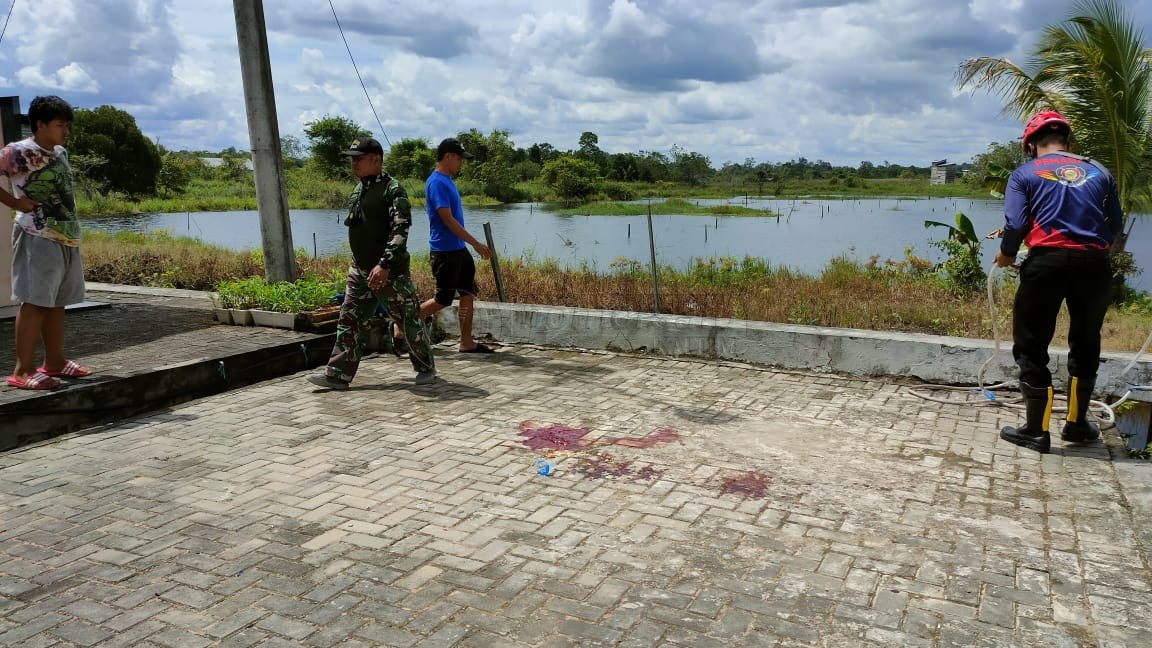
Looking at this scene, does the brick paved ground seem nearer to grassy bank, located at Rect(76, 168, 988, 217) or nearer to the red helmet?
the red helmet

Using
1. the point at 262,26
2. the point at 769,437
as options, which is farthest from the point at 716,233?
the point at 769,437

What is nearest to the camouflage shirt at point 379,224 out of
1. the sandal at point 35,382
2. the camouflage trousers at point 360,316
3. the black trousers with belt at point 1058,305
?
the camouflage trousers at point 360,316

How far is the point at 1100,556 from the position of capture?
3.69m

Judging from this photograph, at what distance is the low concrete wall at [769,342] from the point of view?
6.48 meters

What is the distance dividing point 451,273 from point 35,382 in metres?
3.27

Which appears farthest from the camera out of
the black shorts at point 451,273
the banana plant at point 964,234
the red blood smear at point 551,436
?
the banana plant at point 964,234

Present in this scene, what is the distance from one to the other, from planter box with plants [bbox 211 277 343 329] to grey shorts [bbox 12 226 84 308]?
239 centimetres

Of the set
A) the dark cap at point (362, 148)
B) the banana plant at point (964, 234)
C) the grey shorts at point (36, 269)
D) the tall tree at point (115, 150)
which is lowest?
the banana plant at point (964, 234)

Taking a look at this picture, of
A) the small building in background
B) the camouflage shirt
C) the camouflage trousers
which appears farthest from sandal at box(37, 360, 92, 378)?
the small building in background

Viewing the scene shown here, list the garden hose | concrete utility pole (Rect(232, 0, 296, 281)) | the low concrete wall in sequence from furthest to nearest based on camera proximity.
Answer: concrete utility pole (Rect(232, 0, 296, 281)) → the low concrete wall → the garden hose

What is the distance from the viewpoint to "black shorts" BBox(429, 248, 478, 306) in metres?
7.48

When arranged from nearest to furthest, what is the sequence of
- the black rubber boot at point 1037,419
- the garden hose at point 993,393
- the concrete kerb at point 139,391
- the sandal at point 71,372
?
the black rubber boot at point 1037,419, the concrete kerb at point 139,391, the garden hose at point 993,393, the sandal at point 71,372

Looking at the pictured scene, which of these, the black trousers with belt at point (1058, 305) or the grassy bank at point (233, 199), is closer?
the black trousers with belt at point (1058, 305)

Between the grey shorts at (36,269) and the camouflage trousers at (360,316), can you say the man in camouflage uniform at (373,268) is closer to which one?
the camouflage trousers at (360,316)
